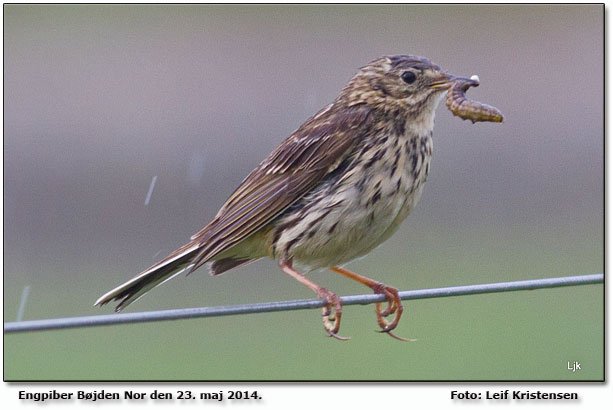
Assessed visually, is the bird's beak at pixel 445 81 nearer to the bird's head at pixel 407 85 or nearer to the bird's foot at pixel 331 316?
the bird's head at pixel 407 85

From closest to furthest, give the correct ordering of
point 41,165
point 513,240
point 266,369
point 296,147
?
point 296,147, point 266,369, point 41,165, point 513,240

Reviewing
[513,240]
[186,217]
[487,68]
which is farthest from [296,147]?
[513,240]

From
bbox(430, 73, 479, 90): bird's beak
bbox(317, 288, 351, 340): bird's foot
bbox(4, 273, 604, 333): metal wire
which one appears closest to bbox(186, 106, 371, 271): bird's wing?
bbox(430, 73, 479, 90): bird's beak

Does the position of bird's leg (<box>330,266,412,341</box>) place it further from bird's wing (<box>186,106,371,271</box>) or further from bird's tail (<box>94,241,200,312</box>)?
bird's tail (<box>94,241,200,312</box>)

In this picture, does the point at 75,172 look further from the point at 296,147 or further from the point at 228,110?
the point at 296,147

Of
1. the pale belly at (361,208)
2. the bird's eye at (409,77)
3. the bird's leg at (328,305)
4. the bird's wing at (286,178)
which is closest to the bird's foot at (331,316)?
the bird's leg at (328,305)

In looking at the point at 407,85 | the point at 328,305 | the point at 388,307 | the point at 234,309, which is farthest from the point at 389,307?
the point at 234,309

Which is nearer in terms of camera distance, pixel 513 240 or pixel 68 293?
pixel 68 293
